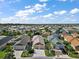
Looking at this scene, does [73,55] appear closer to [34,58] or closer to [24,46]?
[34,58]

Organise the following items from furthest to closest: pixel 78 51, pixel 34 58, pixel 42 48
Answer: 1. pixel 42 48
2. pixel 78 51
3. pixel 34 58

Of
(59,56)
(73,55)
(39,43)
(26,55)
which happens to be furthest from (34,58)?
(39,43)

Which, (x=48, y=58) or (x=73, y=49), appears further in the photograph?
(x=73, y=49)

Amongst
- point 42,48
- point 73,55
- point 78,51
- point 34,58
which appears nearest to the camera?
point 34,58

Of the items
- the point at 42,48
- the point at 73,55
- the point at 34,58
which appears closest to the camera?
the point at 34,58

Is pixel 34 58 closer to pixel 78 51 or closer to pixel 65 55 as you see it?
pixel 65 55

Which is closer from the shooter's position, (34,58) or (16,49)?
(34,58)

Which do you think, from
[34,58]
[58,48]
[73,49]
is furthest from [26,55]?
[73,49]

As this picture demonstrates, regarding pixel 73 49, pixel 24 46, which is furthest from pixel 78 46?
pixel 24 46

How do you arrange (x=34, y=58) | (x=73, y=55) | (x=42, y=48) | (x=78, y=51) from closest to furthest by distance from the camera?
(x=34, y=58), (x=73, y=55), (x=78, y=51), (x=42, y=48)
